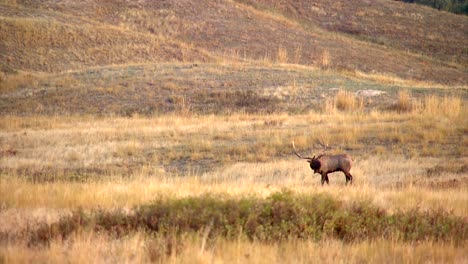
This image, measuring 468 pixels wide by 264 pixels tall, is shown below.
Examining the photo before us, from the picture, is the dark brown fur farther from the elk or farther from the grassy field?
the grassy field

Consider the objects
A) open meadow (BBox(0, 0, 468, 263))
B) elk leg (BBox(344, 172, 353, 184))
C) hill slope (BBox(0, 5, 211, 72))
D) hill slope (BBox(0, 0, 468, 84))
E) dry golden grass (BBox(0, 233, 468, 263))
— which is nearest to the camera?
dry golden grass (BBox(0, 233, 468, 263))

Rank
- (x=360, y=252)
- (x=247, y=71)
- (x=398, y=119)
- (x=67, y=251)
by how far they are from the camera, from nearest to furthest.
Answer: (x=67, y=251) → (x=360, y=252) → (x=398, y=119) → (x=247, y=71)

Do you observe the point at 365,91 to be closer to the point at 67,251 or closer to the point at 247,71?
the point at 247,71

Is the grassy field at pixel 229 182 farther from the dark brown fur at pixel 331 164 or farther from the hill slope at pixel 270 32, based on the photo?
the hill slope at pixel 270 32

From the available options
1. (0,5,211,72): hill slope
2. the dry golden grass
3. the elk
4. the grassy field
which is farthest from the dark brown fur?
(0,5,211,72): hill slope

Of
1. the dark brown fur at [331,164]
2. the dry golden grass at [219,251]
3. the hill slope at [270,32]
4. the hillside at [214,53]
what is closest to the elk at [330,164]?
the dark brown fur at [331,164]

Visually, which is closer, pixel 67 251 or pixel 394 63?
pixel 67 251

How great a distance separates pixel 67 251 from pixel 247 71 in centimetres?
2916

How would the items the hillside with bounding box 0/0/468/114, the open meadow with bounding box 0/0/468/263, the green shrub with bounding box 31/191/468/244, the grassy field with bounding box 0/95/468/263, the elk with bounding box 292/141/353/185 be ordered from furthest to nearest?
1. the hillside with bounding box 0/0/468/114
2. the elk with bounding box 292/141/353/185
3. the green shrub with bounding box 31/191/468/244
4. the open meadow with bounding box 0/0/468/263
5. the grassy field with bounding box 0/95/468/263

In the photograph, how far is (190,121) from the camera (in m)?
25.5

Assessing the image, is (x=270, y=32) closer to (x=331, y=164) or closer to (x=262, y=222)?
(x=331, y=164)

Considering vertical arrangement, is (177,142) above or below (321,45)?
below

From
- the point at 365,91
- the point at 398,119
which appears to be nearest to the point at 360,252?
the point at 398,119

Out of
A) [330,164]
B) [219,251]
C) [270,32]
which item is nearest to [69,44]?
[270,32]
